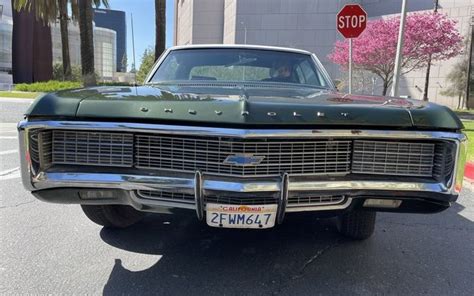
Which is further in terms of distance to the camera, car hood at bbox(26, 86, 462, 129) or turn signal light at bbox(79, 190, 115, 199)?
turn signal light at bbox(79, 190, 115, 199)

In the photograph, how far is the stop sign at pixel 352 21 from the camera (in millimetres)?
7691

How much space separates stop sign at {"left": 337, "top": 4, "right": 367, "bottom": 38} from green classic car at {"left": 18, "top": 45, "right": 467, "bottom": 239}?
537cm

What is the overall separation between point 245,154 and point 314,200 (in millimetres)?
527

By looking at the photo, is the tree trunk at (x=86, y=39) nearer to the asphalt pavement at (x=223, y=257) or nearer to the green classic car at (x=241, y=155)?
the asphalt pavement at (x=223, y=257)

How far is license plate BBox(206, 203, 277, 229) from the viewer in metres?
2.44

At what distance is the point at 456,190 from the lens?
2621 millimetres

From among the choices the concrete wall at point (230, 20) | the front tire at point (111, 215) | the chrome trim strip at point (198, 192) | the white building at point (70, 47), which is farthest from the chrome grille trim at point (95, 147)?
the concrete wall at point (230, 20)

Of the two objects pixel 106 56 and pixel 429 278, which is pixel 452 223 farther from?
pixel 106 56

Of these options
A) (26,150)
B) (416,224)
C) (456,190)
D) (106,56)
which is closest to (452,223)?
(416,224)

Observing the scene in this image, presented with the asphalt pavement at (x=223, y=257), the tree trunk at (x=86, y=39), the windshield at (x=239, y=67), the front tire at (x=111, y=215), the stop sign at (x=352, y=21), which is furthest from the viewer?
the tree trunk at (x=86, y=39)

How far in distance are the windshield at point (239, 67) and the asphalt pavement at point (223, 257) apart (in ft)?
4.34

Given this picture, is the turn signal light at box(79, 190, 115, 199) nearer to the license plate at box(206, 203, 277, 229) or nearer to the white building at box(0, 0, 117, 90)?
the license plate at box(206, 203, 277, 229)

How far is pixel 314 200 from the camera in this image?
2.62 meters

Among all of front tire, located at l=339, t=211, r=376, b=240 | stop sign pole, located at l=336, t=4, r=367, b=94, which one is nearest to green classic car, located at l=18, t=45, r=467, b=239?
front tire, located at l=339, t=211, r=376, b=240
